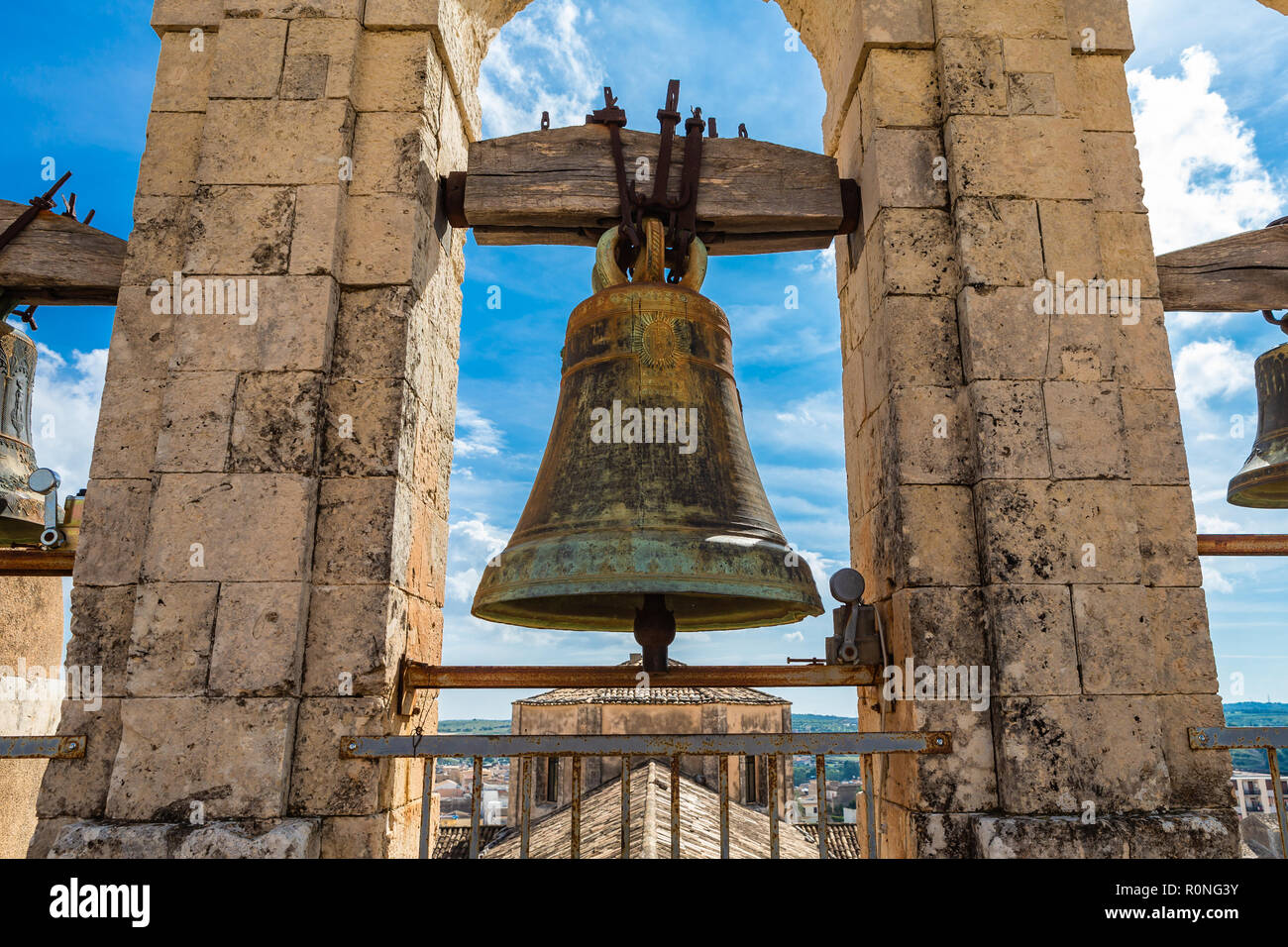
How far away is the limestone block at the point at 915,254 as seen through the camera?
3.24 metres

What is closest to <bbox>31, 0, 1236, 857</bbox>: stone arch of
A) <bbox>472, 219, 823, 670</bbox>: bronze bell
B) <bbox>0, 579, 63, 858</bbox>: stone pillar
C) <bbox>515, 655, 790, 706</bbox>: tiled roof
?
<bbox>472, 219, 823, 670</bbox>: bronze bell

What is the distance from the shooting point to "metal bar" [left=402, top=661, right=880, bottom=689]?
3037mm

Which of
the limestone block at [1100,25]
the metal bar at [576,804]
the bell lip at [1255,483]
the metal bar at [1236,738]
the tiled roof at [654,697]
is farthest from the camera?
the tiled roof at [654,697]

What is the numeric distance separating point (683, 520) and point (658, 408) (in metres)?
0.44

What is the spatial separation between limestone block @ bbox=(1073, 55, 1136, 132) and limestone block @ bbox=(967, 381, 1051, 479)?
139cm

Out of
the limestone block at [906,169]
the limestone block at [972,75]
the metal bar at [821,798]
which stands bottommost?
the metal bar at [821,798]

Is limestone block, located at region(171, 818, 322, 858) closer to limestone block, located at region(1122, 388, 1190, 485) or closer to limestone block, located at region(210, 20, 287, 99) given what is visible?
limestone block, located at region(210, 20, 287, 99)

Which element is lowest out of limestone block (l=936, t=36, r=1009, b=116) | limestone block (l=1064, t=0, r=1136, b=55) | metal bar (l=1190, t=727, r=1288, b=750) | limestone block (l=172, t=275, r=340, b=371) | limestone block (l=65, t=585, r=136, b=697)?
metal bar (l=1190, t=727, r=1288, b=750)

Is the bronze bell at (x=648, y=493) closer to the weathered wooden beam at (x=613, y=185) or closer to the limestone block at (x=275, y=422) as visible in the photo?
the weathered wooden beam at (x=613, y=185)

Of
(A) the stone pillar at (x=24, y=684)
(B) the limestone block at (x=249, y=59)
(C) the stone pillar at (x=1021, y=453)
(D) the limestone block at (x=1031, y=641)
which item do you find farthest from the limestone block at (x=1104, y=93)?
(A) the stone pillar at (x=24, y=684)

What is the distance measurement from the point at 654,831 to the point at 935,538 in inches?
360

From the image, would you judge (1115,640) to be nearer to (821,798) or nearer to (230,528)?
(821,798)

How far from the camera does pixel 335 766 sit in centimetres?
276
